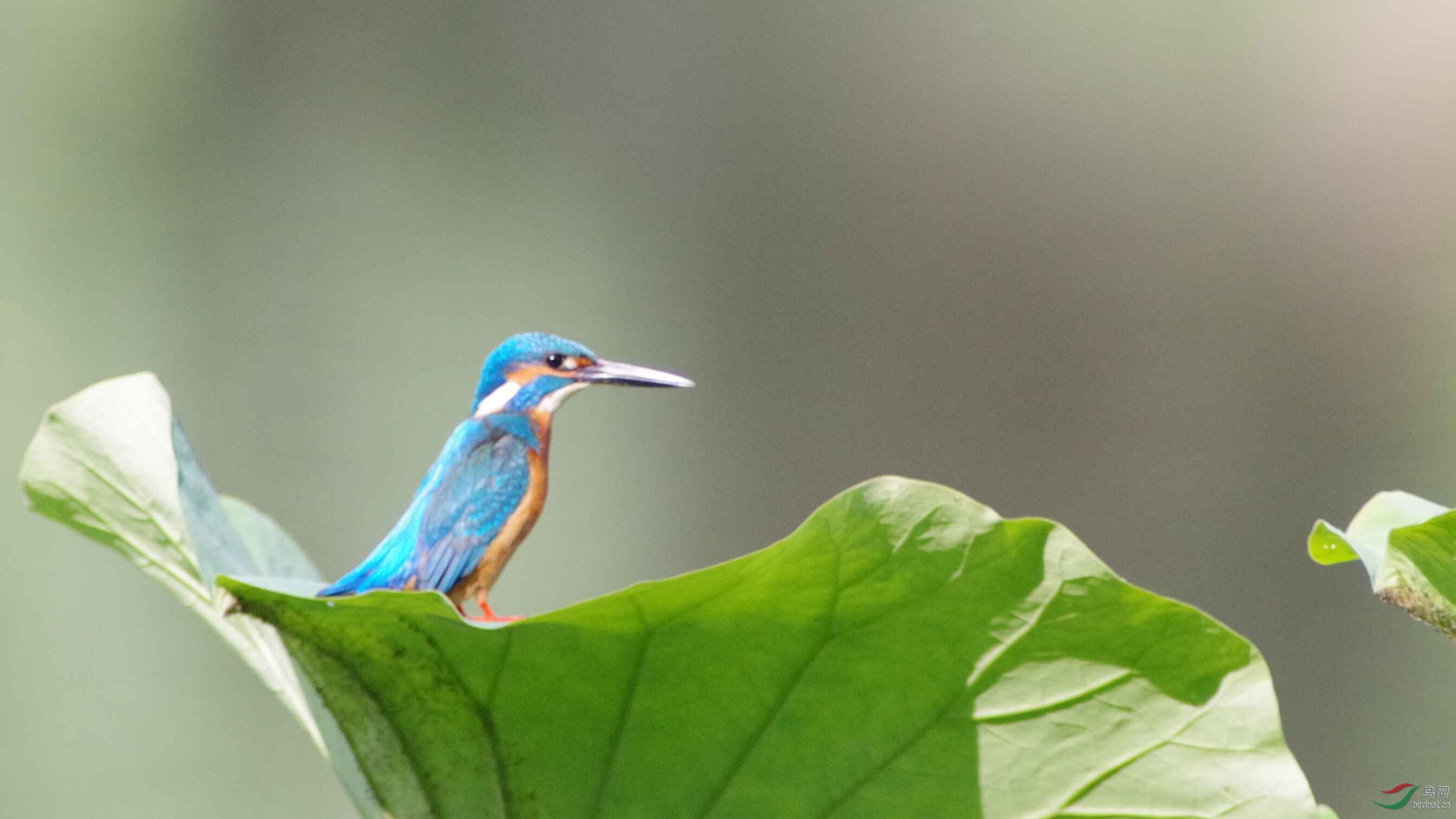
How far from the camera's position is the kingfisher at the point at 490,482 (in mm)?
370

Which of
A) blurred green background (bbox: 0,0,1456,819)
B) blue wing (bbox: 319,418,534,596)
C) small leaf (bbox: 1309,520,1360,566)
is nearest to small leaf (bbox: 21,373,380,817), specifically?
blue wing (bbox: 319,418,534,596)

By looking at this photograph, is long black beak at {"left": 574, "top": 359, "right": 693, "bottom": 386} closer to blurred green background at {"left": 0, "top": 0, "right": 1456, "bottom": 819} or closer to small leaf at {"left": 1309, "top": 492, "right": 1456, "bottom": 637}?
small leaf at {"left": 1309, "top": 492, "right": 1456, "bottom": 637}

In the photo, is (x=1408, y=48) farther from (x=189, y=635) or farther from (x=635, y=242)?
(x=189, y=635)

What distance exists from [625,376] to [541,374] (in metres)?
0.03

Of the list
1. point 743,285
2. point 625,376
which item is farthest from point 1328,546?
point 743,285

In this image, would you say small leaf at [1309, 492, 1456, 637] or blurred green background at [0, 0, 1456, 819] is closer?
small leaf at [1309, 492, 1456, 637]

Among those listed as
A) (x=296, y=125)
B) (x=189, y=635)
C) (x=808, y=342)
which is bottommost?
(x=189, y=635)

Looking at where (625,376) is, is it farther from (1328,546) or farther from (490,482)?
(1328,546)

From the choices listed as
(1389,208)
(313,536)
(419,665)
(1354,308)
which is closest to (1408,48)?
(1389,208)

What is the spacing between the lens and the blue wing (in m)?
0.37

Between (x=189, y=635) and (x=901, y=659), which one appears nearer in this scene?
(x=901, y=659)

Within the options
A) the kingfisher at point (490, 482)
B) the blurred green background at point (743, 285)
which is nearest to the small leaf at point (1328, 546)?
the kingfisher at point (490, 482)

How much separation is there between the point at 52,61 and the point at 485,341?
1.84ft

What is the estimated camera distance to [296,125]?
4.61ft
